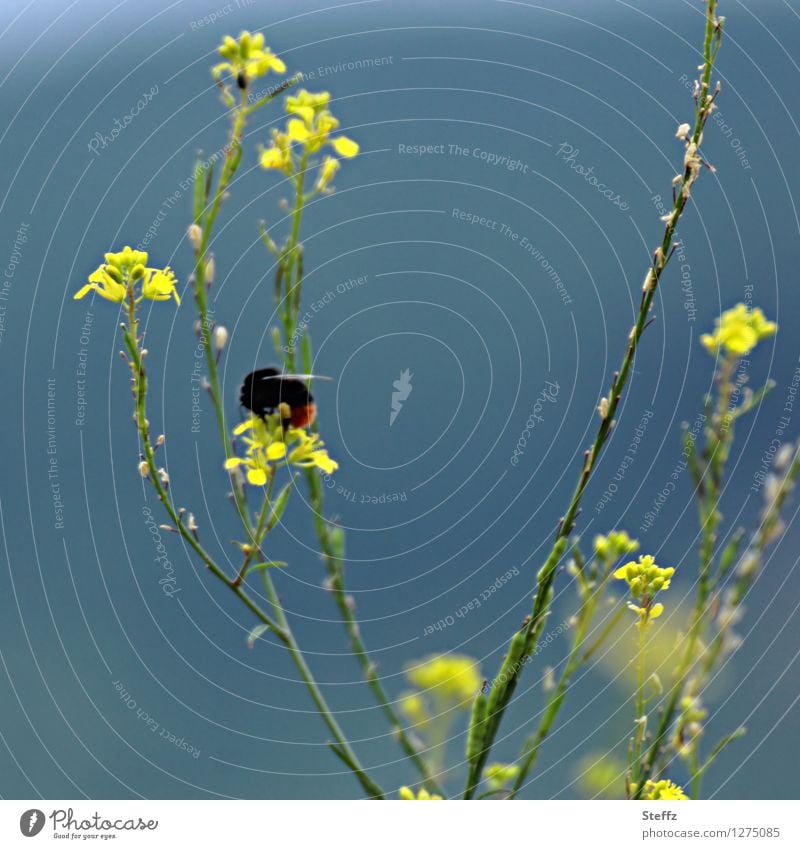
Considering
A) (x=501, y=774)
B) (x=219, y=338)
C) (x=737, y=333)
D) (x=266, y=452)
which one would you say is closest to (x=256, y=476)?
(x=266, y=452)

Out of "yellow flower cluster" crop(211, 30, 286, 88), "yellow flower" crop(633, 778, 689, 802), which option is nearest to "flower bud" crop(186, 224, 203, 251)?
"yellow flower cluster" crop(211, 30, 286, 88)

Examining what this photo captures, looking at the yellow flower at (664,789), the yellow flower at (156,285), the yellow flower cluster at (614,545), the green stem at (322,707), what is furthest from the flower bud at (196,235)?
the yellow flower at (664,789)

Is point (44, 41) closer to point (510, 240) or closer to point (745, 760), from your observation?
point (510, 240)

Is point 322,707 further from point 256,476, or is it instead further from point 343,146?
point 343,146

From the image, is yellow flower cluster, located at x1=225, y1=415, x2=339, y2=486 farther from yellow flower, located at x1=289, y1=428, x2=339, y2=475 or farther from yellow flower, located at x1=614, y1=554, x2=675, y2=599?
yellow flower, located at x1=614, y1=554, x2=675, y2=599
